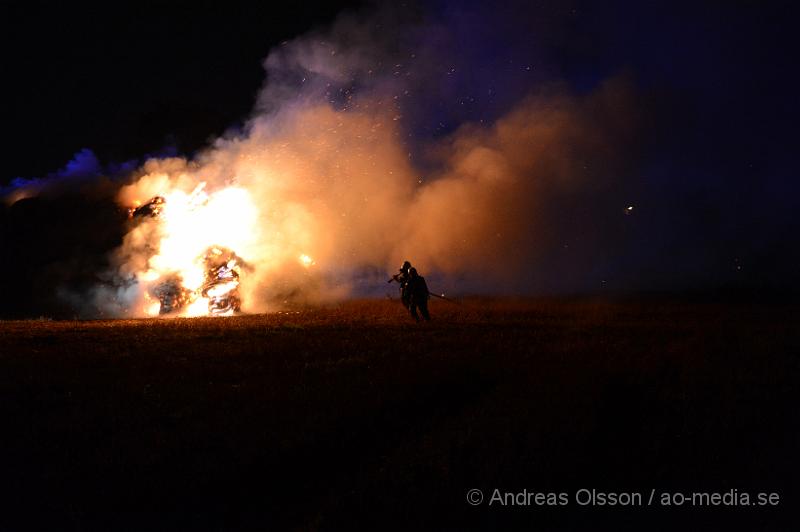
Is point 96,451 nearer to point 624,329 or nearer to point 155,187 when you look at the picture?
point 624,329

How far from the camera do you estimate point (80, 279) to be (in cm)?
2978

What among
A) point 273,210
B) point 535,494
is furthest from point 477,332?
point 273,210

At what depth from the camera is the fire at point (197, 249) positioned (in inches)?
1032

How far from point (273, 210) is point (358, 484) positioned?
25818 mm

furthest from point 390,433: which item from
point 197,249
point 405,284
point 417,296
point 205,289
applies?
point 197,249

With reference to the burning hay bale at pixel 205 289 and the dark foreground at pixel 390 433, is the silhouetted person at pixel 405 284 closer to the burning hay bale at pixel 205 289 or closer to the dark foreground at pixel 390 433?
the dark foreground at pixel 390 433

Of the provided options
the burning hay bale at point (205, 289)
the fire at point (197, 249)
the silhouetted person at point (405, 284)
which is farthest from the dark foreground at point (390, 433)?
the fire at point (197, 249)

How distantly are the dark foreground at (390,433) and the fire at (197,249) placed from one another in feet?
42.7

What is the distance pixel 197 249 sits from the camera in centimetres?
2748

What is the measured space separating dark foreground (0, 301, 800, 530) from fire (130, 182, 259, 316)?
1301 centimetres

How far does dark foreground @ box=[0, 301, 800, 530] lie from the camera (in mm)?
5145

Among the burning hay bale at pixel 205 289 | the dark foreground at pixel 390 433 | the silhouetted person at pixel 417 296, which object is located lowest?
the dark foreground at pixel 390 433

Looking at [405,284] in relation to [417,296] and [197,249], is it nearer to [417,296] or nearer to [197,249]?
[417,296]

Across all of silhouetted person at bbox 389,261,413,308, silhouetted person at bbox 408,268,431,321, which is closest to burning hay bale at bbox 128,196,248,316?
silhouetted person at bbox 389,261,413,308
